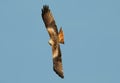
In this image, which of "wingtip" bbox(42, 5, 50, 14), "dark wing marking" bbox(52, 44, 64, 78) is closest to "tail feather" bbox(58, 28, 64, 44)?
"dark wing marking" bbox(52, 44, 64, 78)

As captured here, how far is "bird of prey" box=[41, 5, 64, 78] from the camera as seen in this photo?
940cm

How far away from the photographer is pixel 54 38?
944cm

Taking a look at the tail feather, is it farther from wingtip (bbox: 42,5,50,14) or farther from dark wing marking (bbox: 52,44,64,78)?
wingtip (bbox: 42,5,50,14)

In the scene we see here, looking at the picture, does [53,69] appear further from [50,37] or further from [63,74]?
[50,37]

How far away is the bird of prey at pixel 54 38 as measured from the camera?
9.40 meters

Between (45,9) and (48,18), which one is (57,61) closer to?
(48,18)

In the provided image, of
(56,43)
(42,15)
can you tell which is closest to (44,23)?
(42,15)

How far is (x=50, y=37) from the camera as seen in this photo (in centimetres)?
955

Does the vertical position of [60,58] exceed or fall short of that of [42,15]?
it falls short

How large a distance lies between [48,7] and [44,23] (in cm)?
61

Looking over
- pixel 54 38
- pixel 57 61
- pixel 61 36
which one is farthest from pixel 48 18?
pixel 57 61

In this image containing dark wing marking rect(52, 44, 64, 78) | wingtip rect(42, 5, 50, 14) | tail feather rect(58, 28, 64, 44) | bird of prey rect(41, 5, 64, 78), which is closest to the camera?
tail feather rect(58, 28, 64, 44)

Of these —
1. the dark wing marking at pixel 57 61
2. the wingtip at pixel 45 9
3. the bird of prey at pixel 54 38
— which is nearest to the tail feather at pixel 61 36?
the bird of prey at pixel 54 38

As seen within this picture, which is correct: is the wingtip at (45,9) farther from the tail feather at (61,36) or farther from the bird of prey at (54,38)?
the tail feather at (61,36)
